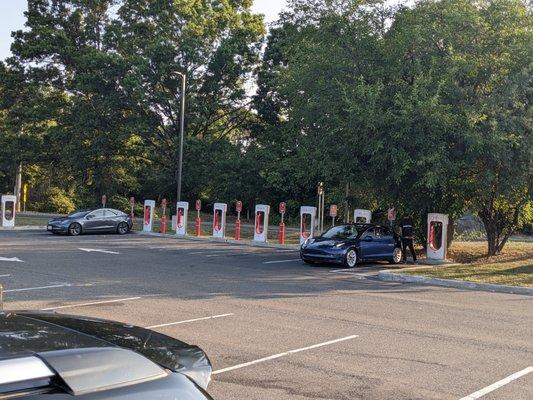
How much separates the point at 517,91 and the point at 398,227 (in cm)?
778

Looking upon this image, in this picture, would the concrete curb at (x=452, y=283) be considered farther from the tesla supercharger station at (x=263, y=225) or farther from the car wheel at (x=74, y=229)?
the car wheel at (x=74, y=229)

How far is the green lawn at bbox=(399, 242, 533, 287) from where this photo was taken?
1607 cm

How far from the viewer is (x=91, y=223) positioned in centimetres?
2873

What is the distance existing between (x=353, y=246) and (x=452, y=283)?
13.8ft

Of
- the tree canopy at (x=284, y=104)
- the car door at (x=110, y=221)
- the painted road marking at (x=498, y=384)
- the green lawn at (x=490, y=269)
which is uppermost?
the tree canopy at (x=284, y=104)

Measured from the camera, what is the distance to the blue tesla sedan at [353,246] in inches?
746

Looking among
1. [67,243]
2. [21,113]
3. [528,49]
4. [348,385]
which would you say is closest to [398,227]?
[528,49]

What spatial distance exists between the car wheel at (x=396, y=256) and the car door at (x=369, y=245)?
0.92 metres

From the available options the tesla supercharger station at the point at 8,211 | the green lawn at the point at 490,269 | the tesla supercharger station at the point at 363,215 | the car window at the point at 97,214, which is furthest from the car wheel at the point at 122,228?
the green lawn at the point at 490,269

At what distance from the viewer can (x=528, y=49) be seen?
19875 millimetres

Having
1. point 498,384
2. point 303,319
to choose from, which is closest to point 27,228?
point 303,319

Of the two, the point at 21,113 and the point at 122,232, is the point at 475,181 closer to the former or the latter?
the point at 122,232

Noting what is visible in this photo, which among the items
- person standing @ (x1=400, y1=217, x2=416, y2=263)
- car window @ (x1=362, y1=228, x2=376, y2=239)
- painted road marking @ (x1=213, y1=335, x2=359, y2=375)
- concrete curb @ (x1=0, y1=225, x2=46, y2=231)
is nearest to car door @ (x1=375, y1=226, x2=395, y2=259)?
car window @ (x1=362, y1=228, x2=376, y2=239)

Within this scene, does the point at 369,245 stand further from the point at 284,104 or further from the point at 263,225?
the point at 284,104
